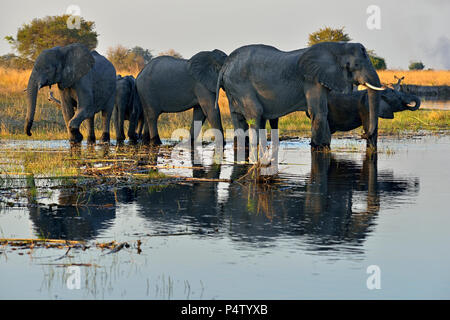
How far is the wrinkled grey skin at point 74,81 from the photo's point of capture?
56.5 ft

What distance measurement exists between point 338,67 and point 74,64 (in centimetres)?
568

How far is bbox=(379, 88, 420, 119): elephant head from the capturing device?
1723 cm

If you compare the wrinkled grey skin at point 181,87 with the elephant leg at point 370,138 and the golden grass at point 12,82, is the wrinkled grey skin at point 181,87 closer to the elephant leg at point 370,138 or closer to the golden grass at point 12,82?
the elephant leg at point 370,138

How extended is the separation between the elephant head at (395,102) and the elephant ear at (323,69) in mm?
2352

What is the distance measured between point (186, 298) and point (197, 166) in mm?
8080

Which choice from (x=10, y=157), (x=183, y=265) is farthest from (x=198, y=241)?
(x=10, y=157)

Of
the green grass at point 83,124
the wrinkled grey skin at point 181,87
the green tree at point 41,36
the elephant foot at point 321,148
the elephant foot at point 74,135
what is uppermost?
the green tree at point 41,36

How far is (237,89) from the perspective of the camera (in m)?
15.6

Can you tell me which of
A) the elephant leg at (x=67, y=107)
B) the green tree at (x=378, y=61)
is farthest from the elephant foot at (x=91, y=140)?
the green tree at (x=378, y=61)

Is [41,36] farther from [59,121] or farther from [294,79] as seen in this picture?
[294,79]

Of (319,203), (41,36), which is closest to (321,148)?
(319,203)

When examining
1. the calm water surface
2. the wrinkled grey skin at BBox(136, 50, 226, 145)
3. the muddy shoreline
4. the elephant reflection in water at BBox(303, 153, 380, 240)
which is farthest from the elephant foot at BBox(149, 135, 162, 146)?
the muddy shoreline

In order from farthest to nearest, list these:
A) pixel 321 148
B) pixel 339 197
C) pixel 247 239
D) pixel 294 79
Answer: pixel 321 148 → pixel 294 79 → pixel 339 197 → pixel 247 239

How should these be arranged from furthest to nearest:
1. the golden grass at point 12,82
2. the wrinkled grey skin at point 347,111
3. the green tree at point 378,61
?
the green tree at point 378,61, the golden grass at point 12,82, the wrinkled grey skin at point 347,111
